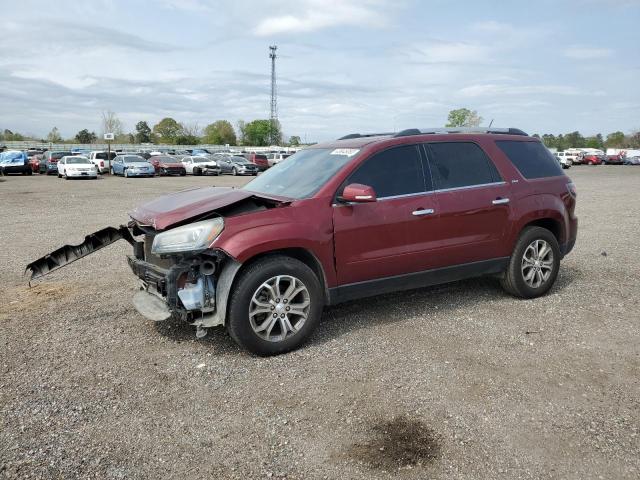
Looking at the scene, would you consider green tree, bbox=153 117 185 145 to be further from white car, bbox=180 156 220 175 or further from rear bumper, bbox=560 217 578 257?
rear bumper, bbox=560 217 578 257

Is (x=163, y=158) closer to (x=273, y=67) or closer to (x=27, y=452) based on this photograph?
(x=27, y=452)

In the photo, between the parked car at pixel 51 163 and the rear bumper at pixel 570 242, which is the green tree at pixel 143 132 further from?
the rear bumper at pixel 570 242

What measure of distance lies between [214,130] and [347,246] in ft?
428

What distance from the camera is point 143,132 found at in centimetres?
12662

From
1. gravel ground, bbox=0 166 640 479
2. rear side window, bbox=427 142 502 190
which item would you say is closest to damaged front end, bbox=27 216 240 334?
gravel ground, bbox=0 166 640 479

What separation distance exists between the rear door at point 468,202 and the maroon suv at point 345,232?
0.01 meters

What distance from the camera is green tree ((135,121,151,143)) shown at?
409ft

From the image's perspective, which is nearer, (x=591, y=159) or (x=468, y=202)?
(x=468, y=202)

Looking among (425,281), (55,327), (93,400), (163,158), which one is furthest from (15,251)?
(163,158)

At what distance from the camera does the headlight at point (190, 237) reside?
Answer: 160 inches

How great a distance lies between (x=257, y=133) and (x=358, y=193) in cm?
12690

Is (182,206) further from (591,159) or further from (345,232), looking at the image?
(591,159)

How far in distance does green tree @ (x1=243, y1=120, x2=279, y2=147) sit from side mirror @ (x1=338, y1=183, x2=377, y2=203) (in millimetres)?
121158

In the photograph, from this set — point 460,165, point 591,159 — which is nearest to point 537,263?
point 460,165
